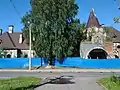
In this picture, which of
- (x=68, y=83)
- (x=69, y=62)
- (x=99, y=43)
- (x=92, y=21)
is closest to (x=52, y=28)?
(x=69, y=62)

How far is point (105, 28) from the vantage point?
6109 cm

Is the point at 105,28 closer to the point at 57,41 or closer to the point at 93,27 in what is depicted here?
the point at 93,27

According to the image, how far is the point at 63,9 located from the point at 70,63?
990cm

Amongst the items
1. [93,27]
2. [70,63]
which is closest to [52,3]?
[70,63]

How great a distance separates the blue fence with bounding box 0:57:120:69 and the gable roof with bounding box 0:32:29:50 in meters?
8.85

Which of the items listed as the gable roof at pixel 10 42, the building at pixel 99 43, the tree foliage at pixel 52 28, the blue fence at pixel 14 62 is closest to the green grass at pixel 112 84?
the tree foliage at pixel 52 28

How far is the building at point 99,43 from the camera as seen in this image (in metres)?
57.2

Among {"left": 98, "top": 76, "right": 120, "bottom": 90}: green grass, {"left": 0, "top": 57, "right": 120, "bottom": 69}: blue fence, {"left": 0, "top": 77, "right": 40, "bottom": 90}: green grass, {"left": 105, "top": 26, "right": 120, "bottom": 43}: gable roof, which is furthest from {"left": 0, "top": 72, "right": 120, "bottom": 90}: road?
{"left": 105, "top": 26, "right": 120, "bottom": 43}: gable roof

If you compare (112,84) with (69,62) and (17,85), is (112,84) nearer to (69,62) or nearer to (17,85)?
(17,85)

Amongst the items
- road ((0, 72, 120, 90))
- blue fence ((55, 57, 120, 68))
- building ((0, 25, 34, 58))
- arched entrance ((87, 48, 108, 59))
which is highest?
building ((0, 25, 34, 58))

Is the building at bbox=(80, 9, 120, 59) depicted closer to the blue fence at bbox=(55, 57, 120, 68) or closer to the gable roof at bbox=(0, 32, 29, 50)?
the blue fence at bbox=(55, 57, 120, 68)

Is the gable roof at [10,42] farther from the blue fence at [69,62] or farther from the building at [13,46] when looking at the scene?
the blue fence at [69,62]

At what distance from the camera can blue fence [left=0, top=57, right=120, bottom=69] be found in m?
50.9

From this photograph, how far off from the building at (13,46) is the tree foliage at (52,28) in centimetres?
978
